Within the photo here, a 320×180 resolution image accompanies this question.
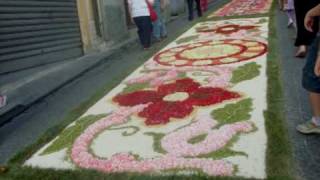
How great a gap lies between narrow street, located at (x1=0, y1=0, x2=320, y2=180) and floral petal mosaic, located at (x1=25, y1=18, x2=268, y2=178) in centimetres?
1

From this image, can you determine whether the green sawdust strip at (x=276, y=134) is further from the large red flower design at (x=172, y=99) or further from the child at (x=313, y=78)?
the large red flower design at (x=172, y=99)

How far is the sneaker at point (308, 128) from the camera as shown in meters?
3.97

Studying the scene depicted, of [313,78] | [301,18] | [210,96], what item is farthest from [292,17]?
[313,78]

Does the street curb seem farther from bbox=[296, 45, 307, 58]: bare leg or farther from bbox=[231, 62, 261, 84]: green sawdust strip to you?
bbox=[296, 45, 307, 58]: bare leg

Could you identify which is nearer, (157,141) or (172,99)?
(157,141)

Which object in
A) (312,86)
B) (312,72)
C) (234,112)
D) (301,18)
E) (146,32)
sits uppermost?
(301,18)

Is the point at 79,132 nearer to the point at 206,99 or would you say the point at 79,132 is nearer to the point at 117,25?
the point at 206,99

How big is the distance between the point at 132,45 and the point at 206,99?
5603 millimetres

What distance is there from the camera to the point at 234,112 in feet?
15.3

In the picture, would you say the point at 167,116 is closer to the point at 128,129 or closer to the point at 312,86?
the point at 128,129

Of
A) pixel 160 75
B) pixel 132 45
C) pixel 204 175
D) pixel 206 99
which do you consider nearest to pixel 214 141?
pixel 204 175

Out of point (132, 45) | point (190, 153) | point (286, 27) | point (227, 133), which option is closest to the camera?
point (190, 153)

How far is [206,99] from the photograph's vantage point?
528 cm

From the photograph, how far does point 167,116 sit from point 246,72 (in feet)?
6.13
